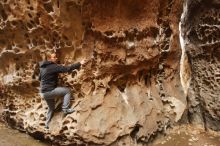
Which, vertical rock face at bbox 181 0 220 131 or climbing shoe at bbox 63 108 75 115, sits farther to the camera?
vertical rock face at bbox 181 0 220 131

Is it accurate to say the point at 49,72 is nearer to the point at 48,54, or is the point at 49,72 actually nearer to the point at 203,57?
the point at 48,54

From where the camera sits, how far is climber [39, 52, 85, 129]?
19.4 ft

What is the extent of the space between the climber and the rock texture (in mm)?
159

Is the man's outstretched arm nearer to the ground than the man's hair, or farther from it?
nearer to the ground

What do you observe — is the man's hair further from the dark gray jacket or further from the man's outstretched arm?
the man's outstretched arm

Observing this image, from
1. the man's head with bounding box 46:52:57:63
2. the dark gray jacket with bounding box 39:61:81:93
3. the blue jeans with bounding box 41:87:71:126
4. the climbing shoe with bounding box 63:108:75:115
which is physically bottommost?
the climbing shoe with bounding box 63:108:75:115

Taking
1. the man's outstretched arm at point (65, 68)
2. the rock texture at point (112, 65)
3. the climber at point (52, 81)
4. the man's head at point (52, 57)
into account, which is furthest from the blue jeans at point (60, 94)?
the man's head at point (52, 57)

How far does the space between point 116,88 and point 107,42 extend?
85 cm

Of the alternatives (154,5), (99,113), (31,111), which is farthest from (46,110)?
(154,5)

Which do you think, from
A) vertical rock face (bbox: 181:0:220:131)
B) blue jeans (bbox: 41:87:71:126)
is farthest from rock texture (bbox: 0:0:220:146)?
blue jeans (bbox: 41:87:71:126)

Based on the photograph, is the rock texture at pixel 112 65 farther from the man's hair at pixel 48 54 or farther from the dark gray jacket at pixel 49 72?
the dark gray jacket at pixel 49 72

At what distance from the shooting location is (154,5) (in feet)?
21.4

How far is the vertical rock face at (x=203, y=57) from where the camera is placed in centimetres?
704

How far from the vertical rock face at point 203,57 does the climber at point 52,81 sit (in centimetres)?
256
